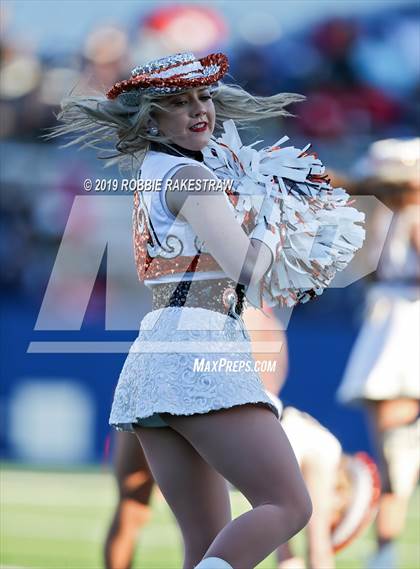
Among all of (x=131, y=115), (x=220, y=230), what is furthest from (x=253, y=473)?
(x=131, y=115)

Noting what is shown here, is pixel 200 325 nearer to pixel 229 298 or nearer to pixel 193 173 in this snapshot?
pixel 229 298

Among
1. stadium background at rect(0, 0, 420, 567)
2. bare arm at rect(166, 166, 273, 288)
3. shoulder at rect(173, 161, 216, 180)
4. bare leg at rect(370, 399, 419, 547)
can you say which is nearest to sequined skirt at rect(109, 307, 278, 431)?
bare arm at rect(166, 166, 273, 288)

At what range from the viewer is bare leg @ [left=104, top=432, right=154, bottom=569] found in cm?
375

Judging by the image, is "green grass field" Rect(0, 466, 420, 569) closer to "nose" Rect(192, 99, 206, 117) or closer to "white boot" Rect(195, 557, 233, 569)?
"white boot" Rect(195, 557, 233, 569)

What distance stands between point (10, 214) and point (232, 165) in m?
6.07

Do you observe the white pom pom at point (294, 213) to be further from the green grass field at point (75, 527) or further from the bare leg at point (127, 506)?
the green grass field at point (75, 527)

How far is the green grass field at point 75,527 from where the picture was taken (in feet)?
16.6

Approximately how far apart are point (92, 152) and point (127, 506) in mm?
4825

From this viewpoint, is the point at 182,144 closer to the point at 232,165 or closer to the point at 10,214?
the point at 232,165

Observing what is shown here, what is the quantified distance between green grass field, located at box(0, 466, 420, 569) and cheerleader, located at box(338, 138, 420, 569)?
0.39m

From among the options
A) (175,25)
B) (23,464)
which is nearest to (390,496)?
(23,464)

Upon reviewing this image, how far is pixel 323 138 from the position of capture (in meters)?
8.95

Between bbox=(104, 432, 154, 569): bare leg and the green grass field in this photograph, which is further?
the green grass field

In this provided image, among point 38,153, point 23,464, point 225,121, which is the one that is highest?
point 225,121
